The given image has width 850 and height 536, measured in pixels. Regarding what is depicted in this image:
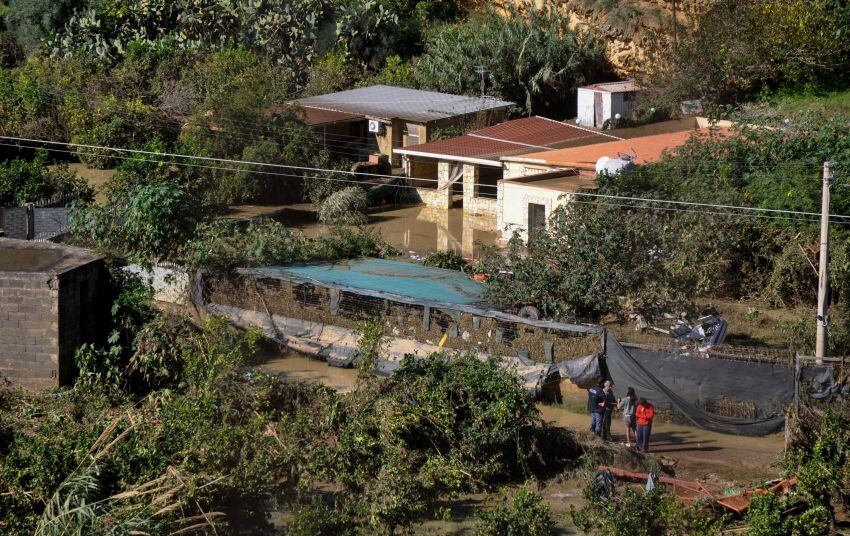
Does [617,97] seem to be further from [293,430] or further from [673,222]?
[293,430]

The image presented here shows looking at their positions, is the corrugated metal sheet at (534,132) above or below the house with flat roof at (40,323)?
above

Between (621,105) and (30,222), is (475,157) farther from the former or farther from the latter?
(30,222)

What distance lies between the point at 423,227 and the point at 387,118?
467 centimetres

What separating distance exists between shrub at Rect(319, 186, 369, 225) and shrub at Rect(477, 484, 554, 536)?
615 inches

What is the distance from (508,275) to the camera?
17.0 meters

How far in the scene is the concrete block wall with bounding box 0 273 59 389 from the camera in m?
15.4

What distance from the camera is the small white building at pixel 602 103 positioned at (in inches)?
1256

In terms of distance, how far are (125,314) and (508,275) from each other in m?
5.90

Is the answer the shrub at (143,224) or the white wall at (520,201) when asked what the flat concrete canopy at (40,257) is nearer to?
the shrub at (143,224)

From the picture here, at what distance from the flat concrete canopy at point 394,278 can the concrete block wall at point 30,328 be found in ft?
11.7

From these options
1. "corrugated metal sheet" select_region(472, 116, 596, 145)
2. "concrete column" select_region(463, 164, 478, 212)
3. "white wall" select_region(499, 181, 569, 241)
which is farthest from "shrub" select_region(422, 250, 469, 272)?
"corrugated metal sheet" select_region(472, 116, 596, 145)

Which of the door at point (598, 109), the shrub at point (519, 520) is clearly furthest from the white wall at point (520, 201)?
the shrub at point (519, 520)

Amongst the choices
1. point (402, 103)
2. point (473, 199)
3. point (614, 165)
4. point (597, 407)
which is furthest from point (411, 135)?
point (597, 407)

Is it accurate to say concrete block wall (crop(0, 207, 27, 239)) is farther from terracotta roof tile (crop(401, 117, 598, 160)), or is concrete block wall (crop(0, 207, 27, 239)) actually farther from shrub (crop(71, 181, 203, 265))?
terracotta roof tile (crop(401, 117, 598, 160))
